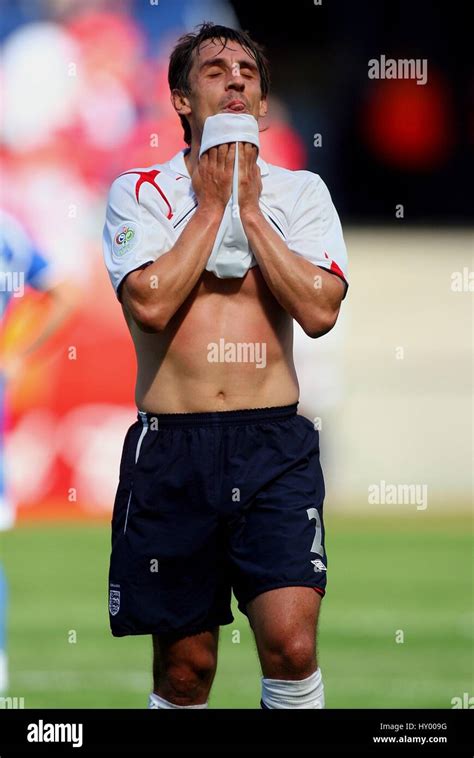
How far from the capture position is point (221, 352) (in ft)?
14.9

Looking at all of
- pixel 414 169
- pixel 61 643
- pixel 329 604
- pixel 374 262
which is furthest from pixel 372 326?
pixel 61 643

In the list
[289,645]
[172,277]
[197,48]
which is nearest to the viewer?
[289,645]

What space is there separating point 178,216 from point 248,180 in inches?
12.1

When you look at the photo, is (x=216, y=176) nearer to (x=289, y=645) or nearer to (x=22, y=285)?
(x=289, y=645)

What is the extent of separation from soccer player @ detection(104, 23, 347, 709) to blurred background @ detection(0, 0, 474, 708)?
6960 millimetres

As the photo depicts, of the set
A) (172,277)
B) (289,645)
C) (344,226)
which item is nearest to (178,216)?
(172,277)

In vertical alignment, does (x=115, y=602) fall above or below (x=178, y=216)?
below

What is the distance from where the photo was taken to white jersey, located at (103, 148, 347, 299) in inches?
179

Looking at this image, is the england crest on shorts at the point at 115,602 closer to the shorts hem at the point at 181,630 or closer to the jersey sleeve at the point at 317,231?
the shorts hem at the point at 181,630

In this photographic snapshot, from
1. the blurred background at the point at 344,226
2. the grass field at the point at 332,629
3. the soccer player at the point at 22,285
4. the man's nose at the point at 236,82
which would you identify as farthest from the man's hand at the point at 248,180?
the blurred background at the point at 344,226

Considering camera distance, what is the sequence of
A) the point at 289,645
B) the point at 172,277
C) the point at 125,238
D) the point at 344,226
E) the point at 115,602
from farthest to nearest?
the point at 344,226
the point at 115,602
the point at 125,238
the point at 172,277
the point at 289,645

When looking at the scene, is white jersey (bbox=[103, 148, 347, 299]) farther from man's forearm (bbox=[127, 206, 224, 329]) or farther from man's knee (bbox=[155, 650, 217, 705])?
man's knee (bbox=[155, 650, 217, 705])

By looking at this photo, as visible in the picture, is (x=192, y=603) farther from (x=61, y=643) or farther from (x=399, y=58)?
(x=399, y=58)

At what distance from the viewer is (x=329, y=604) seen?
9.74 metres
